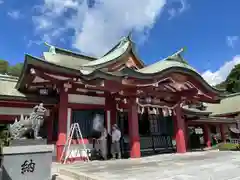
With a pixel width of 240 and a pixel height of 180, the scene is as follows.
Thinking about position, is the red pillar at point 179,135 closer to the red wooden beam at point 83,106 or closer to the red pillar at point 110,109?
the red pillar at point 110,109

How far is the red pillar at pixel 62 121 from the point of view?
1015cm

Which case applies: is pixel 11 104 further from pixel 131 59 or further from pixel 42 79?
pixel 131 59

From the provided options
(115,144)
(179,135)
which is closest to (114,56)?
(115,144)

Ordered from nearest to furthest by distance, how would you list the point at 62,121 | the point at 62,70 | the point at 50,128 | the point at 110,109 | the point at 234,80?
the point at 62,70 < the point at 62,121 < the point at 110,109 < the point at 50,128 < the point at 234,80

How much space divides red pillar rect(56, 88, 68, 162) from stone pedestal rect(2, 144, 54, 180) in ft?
13.8

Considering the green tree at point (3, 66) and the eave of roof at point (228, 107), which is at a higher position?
the green tree at point (3, 66)

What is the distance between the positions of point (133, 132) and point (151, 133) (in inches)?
115

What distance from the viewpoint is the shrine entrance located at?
42.0ft

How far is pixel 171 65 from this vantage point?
38.7 ft

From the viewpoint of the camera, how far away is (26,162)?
18.9ft

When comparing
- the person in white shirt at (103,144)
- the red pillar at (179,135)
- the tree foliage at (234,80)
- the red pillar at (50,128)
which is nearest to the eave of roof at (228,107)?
the red pillar at (179,135)

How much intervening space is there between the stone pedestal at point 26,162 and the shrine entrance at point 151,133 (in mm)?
6545

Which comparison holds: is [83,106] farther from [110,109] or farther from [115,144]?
[115,144]

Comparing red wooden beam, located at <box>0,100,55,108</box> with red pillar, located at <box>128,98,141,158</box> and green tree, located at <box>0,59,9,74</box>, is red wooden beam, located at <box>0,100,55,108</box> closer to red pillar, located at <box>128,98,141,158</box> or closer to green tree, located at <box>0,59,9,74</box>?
red pillar, located at <box>128,98,141,158</box>
